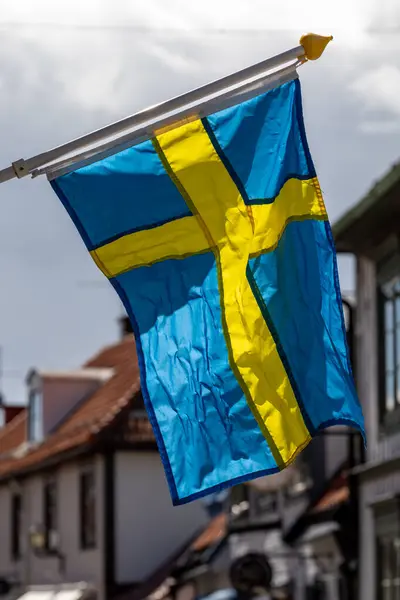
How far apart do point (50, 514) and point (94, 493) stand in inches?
127

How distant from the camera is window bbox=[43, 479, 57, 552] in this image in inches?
1485

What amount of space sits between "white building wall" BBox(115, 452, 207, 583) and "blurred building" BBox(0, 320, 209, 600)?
2 centimetres

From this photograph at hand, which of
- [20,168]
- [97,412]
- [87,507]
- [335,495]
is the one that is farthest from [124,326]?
[20,168]

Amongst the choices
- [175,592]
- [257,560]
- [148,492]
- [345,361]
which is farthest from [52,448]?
[345,361]

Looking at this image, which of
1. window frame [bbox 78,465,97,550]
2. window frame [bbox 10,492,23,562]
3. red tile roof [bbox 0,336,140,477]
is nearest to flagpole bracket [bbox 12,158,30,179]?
red tile roof [bbox 0,336,140,477]

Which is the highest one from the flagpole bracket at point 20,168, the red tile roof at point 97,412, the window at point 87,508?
the red tile roof at point 97,412

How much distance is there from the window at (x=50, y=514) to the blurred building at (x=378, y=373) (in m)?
16.6

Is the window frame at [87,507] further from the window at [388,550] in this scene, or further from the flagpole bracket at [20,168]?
the flagpole bracket at [20,168]

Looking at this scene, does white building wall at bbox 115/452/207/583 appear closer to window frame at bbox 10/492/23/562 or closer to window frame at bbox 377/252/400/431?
window frame at bbox 10/492/23/562

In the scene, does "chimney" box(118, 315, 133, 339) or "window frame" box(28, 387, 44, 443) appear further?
"chimney" box(118, 315, 133, 339)

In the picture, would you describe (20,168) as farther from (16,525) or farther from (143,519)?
(16,525)

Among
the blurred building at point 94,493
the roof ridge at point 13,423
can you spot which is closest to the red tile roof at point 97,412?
the blurred building at point 94,493

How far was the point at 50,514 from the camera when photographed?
38.5m

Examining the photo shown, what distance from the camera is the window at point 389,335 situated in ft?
68.7
